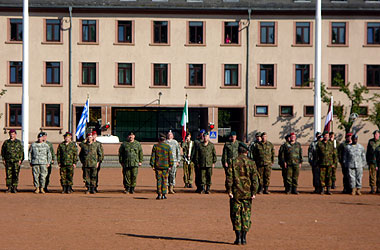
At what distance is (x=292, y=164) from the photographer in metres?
20.2

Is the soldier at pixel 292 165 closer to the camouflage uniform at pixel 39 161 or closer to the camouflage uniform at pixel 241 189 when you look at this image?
the camouflage uniform at pixel 39 161

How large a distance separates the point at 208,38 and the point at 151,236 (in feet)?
124

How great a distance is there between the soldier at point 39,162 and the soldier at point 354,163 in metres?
8.87

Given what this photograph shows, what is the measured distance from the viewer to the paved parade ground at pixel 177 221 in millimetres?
10547

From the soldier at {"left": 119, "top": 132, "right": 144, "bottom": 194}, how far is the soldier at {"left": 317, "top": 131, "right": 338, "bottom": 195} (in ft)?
17.6

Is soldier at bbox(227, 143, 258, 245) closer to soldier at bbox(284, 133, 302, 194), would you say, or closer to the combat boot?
the combat boot

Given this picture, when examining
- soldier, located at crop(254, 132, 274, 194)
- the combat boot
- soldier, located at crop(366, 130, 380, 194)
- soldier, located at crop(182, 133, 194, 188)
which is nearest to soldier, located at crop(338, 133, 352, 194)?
soldier, located at crop(366, 130, 380, 194)

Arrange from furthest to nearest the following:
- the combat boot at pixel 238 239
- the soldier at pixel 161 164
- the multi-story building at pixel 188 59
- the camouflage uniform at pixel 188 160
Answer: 1. the multi-story building at pixel 188 59
2. the camouflage uniform at pixel 188 160
3. the soldier at pixel 161 164
4. the combat boot at pixel 238 239

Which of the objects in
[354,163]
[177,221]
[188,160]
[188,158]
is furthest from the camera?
[188,158]

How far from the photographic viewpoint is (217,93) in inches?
1898

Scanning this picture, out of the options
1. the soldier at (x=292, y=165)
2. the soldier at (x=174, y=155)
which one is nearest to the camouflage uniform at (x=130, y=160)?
the soldier at (x=174, y=155)

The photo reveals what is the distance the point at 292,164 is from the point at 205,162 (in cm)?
261

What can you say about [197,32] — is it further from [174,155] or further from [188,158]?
[174,155]

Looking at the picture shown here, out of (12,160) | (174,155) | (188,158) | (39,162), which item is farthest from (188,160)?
(12,160)
